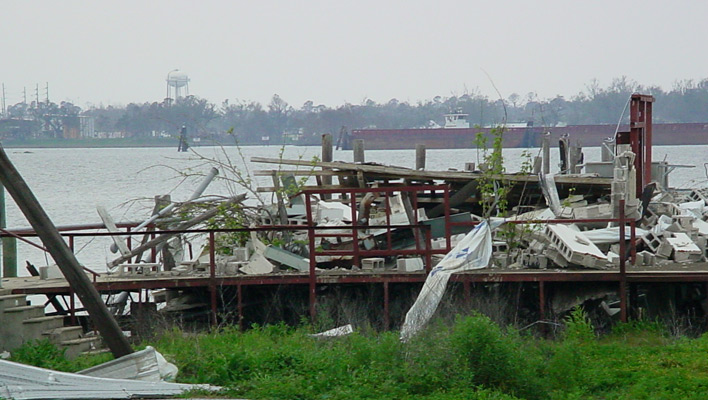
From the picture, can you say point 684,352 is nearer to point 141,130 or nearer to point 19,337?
point 19,337

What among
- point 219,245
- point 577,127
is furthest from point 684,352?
point 577,127

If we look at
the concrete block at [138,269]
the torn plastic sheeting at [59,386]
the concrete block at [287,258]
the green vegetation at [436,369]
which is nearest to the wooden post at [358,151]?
the concrete block at [287,258]

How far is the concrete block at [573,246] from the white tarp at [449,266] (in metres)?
1.07

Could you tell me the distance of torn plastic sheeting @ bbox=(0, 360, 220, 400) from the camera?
9195 mm

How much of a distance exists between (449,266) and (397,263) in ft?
3.57

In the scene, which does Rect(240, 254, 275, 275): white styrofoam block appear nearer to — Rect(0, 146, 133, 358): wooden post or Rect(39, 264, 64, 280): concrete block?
Rect(39, 264, 64, 280): concrete block

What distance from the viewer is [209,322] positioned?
16.7m

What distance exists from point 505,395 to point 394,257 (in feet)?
28.0

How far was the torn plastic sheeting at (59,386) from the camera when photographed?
9.20 meters

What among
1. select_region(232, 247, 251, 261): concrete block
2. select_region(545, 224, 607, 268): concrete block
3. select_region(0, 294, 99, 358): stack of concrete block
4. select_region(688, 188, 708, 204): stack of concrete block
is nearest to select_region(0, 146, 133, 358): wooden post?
select_region(0, 294, 99, 358): stack of concrete block

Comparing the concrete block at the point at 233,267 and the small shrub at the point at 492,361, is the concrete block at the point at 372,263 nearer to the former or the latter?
the concrete block at the point at 233,267

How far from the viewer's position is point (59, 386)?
30.6 feet

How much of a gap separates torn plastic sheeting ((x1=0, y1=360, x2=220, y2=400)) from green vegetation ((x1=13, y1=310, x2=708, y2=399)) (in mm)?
884

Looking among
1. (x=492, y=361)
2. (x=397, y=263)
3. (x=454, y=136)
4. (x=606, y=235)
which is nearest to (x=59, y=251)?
(x=492, y=361)
